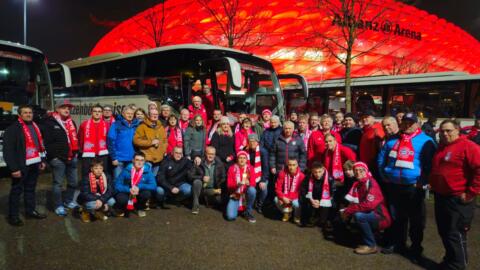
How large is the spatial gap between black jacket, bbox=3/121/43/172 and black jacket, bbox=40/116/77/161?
46 cm

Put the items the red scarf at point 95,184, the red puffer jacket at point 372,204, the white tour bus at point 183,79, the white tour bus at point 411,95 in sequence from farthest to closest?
1. the white tour bus at point 411,95
2. the white tour bus at point 183,79
3. the red scarf at point 95,184
4. the red puffer jacket at point 372,204

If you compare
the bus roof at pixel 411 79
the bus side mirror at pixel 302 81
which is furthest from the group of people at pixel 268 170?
the bus roof at pixel 411 79

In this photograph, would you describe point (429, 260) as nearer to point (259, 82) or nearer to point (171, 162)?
point (171, 162)

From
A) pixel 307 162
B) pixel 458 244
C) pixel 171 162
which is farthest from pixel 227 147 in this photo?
pixel 458 244

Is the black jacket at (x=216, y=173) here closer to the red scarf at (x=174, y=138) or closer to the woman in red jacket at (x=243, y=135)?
the woman in red jacket at (x=243, y=135)

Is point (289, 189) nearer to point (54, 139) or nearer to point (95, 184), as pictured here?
point (95, 184)

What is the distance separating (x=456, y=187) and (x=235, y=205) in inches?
127

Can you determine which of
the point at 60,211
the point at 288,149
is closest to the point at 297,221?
the point at 288,149

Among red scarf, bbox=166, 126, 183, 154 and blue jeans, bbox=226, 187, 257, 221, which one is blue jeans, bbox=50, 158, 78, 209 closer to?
red scarf, bbox=166, 126, 183, 154

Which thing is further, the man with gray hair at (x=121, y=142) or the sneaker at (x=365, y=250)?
the man with gray hair at (x=121, y=142)

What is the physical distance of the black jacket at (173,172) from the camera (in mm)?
5895

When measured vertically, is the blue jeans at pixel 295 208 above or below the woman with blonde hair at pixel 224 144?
below

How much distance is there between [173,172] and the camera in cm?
597

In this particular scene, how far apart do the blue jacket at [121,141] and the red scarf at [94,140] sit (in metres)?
0.13
